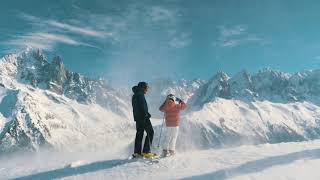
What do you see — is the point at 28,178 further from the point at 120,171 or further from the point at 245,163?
the point at 245,163

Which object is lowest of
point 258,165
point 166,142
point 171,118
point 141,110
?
point 258,165

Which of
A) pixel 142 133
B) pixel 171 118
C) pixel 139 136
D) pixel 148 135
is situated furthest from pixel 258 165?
pixel 139 136

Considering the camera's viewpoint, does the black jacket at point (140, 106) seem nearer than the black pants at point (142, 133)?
Yes

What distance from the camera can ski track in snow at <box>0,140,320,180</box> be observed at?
2111 centimetres

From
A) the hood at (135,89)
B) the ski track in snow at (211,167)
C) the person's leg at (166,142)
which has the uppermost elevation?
the hood at (135,89)

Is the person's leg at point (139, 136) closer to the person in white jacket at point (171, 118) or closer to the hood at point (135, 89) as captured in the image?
the person in white jacket at point (171, 118)

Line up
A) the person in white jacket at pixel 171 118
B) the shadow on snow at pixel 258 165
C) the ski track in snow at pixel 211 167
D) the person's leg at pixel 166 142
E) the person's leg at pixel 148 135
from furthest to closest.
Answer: the person in white jacket at pixel 171 118 < the person's leg at pixel 166 142 < the person's leg at pixel 148 135 < the ski track in snow at pixel 211 167 < the shadow on snow at pixel 258 165

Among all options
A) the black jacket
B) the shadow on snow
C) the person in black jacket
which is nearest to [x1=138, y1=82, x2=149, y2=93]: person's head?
the person in black jacket

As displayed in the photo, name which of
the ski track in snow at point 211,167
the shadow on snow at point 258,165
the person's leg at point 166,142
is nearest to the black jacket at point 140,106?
the person's leg at point 166,142

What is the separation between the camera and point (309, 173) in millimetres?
21203

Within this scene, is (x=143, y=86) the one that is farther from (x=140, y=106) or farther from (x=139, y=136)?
(x=139, y=136)

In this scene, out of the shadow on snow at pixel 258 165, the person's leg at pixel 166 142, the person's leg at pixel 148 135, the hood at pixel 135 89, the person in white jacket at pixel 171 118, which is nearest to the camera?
the shadow on snow at pixel 258 165

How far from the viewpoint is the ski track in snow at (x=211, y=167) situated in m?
21.1

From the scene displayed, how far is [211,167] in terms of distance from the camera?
22.3 metres
